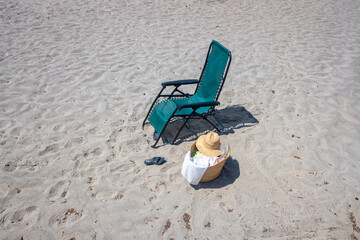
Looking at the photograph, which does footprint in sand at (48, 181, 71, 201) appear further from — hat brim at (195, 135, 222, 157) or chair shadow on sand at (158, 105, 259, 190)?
hat brim at (195, 135, 222, 157)

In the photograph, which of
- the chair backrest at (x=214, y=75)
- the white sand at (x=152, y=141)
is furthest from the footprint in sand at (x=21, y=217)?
the chair backrest at (x=214, y=75)

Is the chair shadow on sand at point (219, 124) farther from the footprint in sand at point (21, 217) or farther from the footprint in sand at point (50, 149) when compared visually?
the footprint in sand at point (21, 217)

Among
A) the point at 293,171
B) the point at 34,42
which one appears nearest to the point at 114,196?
the point at 293,171

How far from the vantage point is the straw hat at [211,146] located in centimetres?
289

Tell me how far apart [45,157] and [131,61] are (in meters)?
3.03

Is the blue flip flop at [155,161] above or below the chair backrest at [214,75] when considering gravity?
below

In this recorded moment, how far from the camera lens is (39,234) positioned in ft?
8.48

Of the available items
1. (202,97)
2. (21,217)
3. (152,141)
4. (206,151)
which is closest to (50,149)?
(21,217)

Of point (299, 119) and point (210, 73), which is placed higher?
point (210, 73)

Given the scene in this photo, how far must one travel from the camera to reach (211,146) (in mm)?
2910

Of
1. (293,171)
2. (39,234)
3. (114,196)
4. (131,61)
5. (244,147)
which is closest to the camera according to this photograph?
(39,234)

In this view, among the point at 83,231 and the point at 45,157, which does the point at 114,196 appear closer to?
the point at 83,231

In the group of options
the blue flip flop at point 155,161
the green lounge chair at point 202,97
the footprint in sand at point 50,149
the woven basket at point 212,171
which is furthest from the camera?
the green lounge chair at point 202,97

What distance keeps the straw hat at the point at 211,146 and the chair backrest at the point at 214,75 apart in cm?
92
